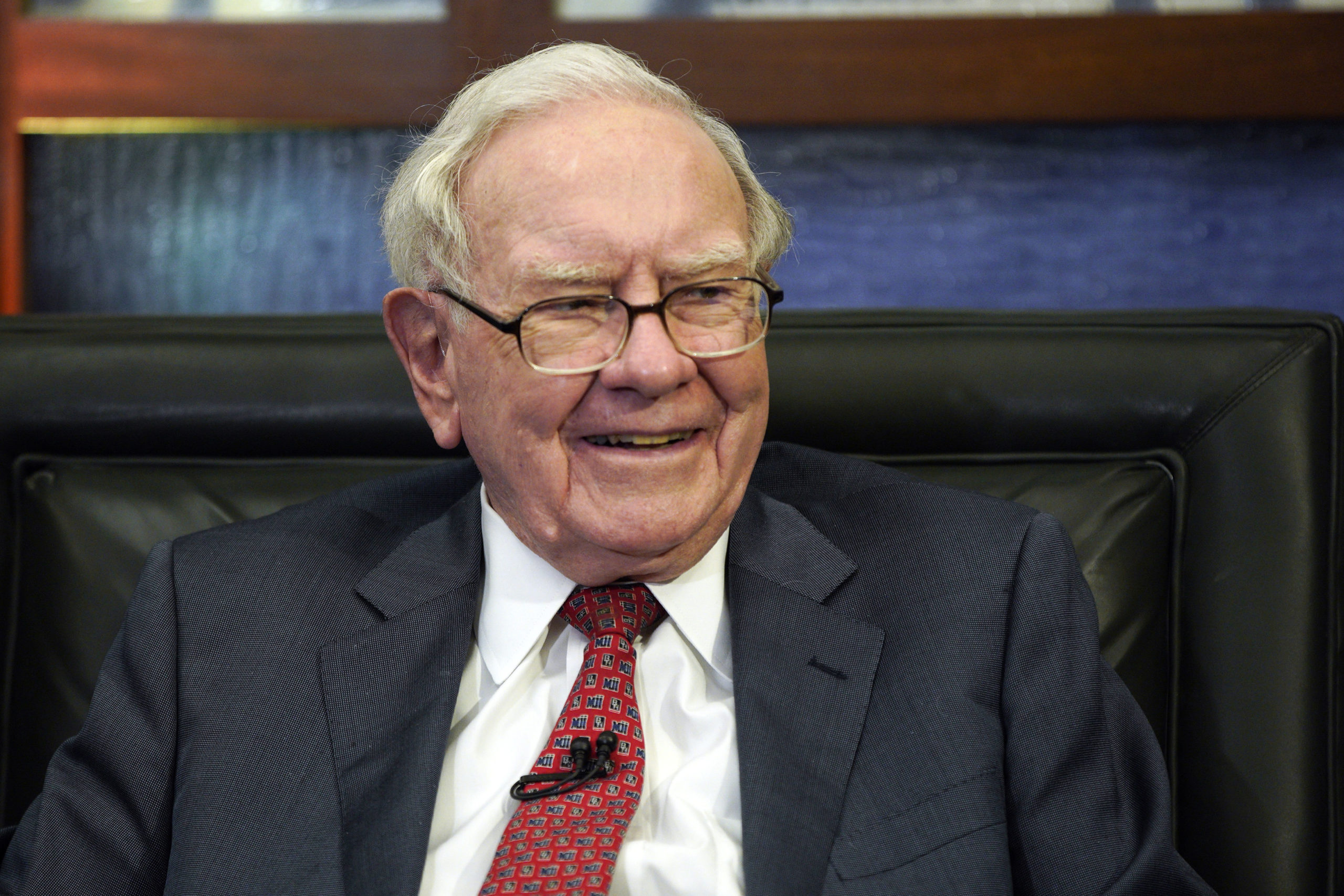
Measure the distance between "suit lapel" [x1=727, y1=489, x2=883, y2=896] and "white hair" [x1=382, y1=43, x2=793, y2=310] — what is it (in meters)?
0.32

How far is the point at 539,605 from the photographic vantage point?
1239mm

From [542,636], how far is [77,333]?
0.74 m

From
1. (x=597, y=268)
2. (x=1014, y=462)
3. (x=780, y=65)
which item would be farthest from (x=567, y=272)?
(x=780, y=65)

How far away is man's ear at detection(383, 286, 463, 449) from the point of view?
51.2 inches

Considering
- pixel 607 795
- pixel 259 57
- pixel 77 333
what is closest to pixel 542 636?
pixel 607 795

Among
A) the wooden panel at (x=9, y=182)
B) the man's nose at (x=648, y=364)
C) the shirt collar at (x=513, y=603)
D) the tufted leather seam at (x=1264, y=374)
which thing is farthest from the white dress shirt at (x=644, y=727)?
the wooden panel at (x=9, y=182)

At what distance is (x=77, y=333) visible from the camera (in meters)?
1.49

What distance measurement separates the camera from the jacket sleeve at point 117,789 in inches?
44.6

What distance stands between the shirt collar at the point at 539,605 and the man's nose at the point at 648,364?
0.22 metres

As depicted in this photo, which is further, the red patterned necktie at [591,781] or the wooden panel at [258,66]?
the wooden panel at [258,66]

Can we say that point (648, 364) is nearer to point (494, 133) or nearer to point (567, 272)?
point (567, 272)

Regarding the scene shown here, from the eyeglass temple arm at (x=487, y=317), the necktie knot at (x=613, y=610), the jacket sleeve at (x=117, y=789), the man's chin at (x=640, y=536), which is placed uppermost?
the eyeglass temple arm at (x=487, y=317)

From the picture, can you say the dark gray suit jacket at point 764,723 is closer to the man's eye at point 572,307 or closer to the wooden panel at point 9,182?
the man's eye at point 572,307

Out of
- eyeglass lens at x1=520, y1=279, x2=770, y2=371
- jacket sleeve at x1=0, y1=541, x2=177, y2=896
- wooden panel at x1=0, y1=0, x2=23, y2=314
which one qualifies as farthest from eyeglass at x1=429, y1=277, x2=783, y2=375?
wooden panel at x1=0, y1=0, x2=23, y2=314
